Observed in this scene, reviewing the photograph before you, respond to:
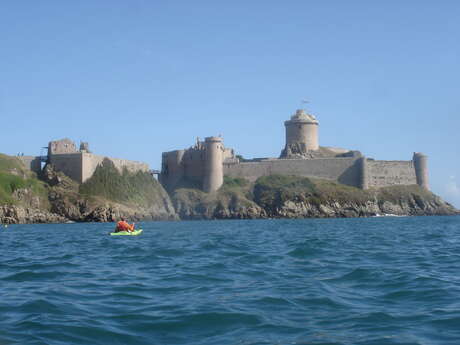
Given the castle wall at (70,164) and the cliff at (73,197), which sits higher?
the castle wall at (70,164)

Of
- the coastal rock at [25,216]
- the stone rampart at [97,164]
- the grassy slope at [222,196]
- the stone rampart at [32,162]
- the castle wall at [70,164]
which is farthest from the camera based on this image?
the grassy slope at [222,196]

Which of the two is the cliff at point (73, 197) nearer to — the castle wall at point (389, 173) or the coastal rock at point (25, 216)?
the coastal rock at point (25, 216)

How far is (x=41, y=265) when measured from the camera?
63.1ft

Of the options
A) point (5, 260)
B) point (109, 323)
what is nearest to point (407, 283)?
point (109, 323)

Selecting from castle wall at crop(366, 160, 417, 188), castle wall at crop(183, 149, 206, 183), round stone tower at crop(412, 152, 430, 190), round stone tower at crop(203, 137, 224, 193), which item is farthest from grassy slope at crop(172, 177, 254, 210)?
round stone tower at crop(412, 152, 430, 190)

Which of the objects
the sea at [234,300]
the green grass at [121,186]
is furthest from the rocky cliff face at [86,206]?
the sea at [234,300]

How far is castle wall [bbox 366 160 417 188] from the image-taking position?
3757 inches

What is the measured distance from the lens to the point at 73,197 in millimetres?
76375

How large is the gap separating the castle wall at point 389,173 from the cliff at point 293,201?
6.59 ft

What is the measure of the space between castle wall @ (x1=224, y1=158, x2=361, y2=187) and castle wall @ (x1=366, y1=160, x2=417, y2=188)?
9.14 feet

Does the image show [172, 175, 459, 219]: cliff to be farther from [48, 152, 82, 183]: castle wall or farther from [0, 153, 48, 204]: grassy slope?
[0, 153, 48, 204]: grassy slope

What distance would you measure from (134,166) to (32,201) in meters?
22.4

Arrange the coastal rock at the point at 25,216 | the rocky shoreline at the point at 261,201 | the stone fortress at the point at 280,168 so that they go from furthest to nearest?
the stone fortress at the point at 280,168 → the rocky shoreline at the point at 261,201 → the coastal rock at the point at 25,216

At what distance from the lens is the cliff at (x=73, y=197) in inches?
2817
